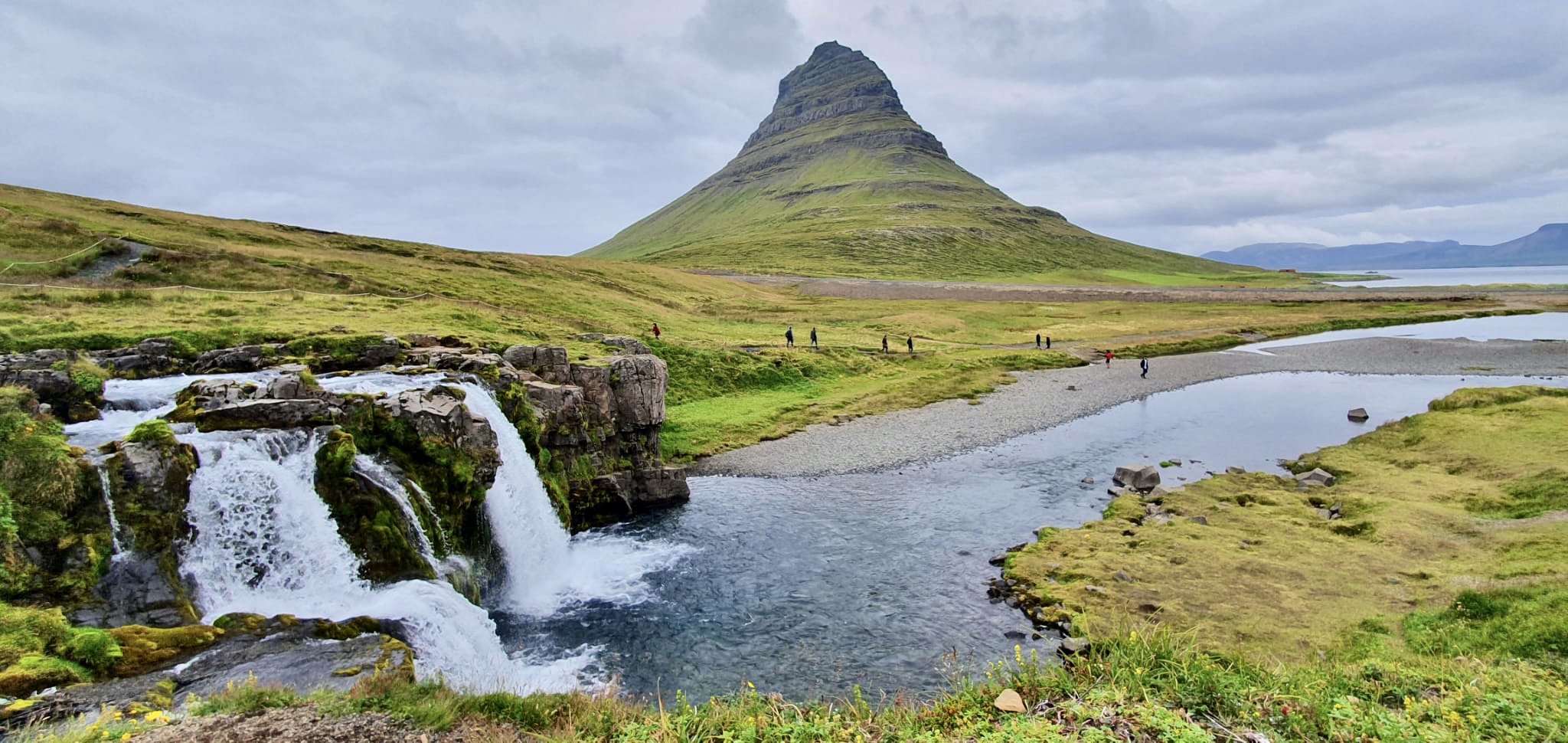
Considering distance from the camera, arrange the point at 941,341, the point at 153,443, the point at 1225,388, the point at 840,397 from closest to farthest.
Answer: the point at 153,443 → the point at 840,397 → the point at 1225,388 → the point at 941,341

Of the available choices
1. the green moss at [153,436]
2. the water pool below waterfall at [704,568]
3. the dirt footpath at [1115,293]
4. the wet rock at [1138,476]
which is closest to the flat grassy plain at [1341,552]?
the wet rock at [1138,476]

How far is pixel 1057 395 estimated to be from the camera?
208ft

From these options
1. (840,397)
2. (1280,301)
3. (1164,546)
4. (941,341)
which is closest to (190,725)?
(1164,546)

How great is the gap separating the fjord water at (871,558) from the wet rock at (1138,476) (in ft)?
3.88

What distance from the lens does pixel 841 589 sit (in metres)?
25.7

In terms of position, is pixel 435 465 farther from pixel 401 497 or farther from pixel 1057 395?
pixel 1057 395

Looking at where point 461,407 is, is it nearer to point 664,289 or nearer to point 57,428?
point 57,428

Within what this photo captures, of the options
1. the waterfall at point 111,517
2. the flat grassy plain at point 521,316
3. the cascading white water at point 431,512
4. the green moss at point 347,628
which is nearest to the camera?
the green moss at point 347,628

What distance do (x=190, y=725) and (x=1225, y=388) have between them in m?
77.1

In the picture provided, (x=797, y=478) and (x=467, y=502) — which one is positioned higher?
(x=467, y=502)

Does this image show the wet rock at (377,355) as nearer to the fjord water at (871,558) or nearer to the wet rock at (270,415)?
the wet rock at (270,415)

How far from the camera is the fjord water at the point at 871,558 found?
68.2 feet

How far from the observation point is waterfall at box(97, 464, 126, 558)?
57.4 ft

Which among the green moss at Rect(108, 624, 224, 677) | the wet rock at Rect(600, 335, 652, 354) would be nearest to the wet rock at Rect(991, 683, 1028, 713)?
the green moss at Rect(108, 624, 224, 677)
